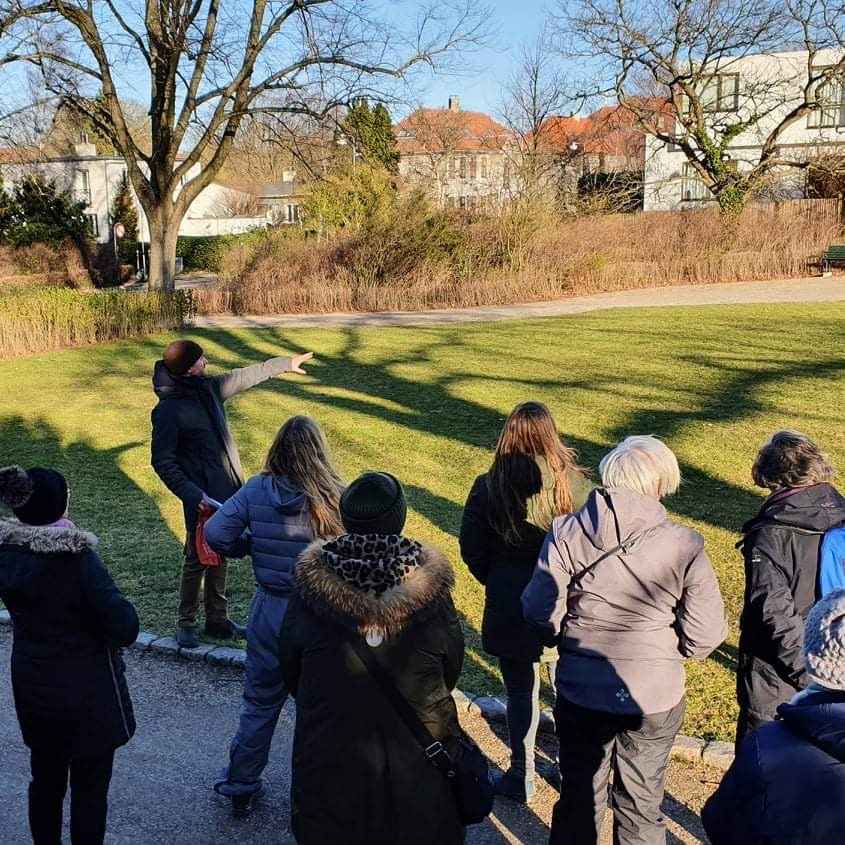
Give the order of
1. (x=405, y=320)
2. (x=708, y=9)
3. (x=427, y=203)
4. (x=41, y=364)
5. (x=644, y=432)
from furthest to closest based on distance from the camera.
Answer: (x=708, y=9), (x=427, y=203), (x=405, y=320), (x=41, y=364), (x=644, y=432)

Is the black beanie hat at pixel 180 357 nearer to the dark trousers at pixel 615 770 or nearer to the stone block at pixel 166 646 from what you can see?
the stone block at pixel 166 646

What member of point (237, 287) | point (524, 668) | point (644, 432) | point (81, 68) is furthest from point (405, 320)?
point (524, 668)

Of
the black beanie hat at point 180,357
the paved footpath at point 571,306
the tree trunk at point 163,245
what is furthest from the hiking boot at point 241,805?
the tree trunk at point 163,245

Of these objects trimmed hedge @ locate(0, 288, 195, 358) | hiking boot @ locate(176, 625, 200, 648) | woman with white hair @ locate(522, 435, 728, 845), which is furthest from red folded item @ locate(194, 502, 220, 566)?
trimmed hedge @ locate(0, 288, 195, 358)

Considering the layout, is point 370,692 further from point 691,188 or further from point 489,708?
point 691,188

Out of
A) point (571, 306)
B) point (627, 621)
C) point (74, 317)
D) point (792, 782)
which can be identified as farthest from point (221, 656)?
point (571, 306)

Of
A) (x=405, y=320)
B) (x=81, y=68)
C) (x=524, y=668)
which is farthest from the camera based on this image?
(x=81, y=68)

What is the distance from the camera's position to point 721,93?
41.4 meters

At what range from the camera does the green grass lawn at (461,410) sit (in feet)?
23.4

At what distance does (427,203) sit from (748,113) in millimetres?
22293

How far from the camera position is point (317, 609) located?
92.5 inches

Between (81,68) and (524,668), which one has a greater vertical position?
(81,68)

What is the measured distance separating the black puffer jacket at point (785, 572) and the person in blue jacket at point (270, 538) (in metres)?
1.64

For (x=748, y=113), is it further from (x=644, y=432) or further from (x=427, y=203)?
(x=644, y=432)
